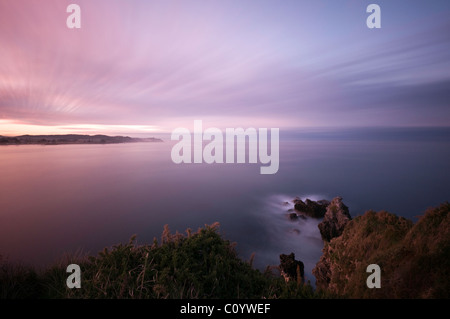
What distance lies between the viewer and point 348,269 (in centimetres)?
514

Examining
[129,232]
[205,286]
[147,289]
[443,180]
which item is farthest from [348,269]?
[443,180]

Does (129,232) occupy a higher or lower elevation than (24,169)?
lower

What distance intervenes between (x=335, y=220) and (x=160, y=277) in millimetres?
15642

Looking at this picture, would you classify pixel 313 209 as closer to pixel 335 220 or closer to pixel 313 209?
pixel 313 209

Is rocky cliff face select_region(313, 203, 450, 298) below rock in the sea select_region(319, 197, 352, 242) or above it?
above

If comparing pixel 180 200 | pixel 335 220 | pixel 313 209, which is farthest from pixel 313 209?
pixel 180 200

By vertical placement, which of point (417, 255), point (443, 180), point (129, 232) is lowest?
point (129, 232)

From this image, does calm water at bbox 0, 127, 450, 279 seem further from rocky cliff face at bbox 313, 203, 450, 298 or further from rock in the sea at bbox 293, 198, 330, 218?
rocky cliff face at bbox 313, 203, 450, 298

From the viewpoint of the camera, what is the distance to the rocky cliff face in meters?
3.47

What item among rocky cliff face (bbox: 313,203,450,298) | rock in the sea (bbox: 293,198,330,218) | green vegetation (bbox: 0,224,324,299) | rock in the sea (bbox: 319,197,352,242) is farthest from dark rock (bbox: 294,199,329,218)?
green vegetation (bbox: 0,224,324,299)

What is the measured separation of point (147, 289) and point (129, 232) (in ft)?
52.7

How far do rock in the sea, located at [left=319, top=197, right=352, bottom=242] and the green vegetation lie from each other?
12.9m

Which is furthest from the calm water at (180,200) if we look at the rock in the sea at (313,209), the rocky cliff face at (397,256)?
the rocky cliff face at (397,256)

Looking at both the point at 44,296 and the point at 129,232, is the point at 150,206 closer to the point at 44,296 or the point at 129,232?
the point at 129,232
